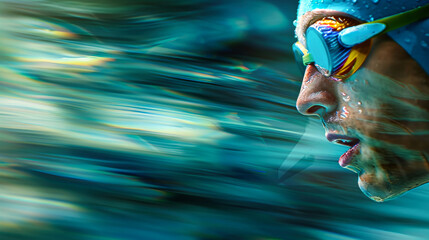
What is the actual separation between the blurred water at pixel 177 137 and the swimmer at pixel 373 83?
718mm

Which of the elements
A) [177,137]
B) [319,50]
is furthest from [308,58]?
[177,137]

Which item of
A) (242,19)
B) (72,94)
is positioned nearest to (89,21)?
(72,94)

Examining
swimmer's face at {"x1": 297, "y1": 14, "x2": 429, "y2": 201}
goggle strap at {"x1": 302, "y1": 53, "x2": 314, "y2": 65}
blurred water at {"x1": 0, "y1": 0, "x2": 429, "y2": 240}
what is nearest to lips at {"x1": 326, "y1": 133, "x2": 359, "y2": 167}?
swimmer's face at {"x1": 297, "y1": 14, "x2": 429, "y2": 201}

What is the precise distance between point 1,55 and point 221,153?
31.7 inches

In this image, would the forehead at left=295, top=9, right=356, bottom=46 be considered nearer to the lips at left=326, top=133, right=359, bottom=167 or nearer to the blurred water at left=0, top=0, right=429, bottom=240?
the lips at left=326, top=133, right=359, bottom=167

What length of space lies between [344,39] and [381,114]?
105 millimetres

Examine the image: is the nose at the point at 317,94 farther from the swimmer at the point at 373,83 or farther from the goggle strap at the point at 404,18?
the goggle strap at the point at 404,18

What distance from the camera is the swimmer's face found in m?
0.48

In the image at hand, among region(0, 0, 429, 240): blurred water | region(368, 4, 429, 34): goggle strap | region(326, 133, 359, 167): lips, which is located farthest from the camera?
region(0, 0, 429, 240): blurred water

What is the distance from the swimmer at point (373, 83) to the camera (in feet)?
1.53

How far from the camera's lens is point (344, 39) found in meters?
0.48

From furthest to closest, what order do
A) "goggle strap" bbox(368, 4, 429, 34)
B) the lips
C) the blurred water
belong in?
the blurred water → the lips → "goggle strap" bbox(368, 4, 429, 34)

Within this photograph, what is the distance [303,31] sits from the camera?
22.0 inches

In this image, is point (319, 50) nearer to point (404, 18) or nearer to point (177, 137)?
point (404, 18)
